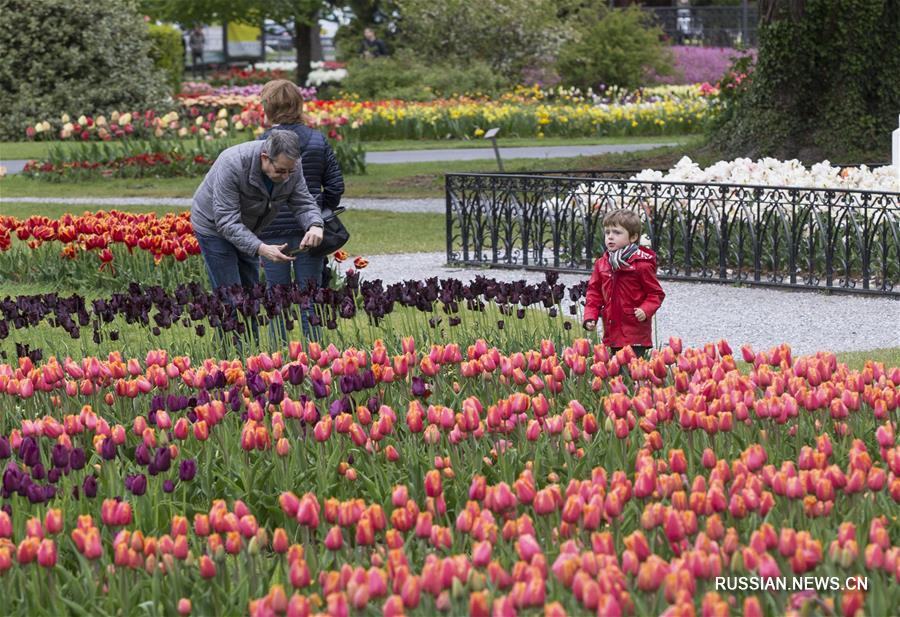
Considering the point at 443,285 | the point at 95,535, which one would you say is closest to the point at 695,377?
the point at 443,285

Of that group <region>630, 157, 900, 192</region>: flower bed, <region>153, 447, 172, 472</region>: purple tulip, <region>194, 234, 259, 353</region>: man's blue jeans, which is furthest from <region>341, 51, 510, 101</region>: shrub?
<region>153, 447, 172, 472</region>: purple tulip

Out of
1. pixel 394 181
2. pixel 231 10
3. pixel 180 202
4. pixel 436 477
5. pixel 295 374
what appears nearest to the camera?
pixel 436 477

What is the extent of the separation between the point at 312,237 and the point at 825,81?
11010 mm

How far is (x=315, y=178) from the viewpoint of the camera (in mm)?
8688

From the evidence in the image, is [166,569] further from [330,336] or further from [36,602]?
[330,336]

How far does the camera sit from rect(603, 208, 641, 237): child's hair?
7465mm

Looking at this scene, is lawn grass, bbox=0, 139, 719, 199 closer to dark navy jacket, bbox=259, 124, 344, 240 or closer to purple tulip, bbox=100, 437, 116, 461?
dark navy jacket, bbox=259, 124, 344, 240

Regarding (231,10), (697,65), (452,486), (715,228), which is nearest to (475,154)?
(715,228)

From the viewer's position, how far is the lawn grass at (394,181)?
20062 millimetres

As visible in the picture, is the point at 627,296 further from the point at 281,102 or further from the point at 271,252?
the point at 281,102

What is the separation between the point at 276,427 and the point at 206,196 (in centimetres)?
336

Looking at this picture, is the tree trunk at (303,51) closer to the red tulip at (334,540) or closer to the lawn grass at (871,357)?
the lawn grass at (871,357)

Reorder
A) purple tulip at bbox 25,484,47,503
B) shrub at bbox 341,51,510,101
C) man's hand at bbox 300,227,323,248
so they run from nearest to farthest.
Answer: purple tulip at bbox 25,484,47,503 < man's hand at bbox 300,227,323,248 < shrub at bbox 341,51,510,101

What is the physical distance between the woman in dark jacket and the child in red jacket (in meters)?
1.56
